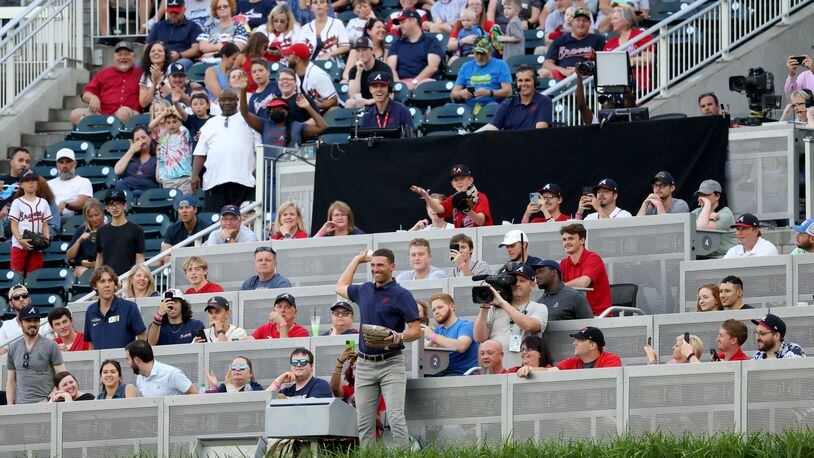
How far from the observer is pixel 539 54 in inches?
925

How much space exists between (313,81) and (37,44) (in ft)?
17.3

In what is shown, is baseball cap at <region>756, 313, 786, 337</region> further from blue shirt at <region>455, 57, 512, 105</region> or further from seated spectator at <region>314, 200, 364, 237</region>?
blue shirt at <region>455, 57, 512, 105</region>

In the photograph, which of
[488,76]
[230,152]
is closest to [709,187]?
[488,76]

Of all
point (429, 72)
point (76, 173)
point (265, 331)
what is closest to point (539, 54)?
point (429, 72)

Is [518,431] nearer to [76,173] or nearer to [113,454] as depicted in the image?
[113,454]

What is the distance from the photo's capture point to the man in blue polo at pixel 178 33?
2534 cm

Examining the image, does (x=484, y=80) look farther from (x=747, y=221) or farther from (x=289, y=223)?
(x=747, y=221)

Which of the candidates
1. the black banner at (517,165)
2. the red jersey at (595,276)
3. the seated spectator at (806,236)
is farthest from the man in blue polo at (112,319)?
the seated spectator at (806,236)

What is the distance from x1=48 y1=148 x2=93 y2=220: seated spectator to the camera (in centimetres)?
2250

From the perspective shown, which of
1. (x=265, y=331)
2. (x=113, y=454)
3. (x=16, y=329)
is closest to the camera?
(x=113, y=454)

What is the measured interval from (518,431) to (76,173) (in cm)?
976

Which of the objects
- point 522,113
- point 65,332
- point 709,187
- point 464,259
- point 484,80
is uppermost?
point 484,80

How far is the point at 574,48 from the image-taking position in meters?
22.4

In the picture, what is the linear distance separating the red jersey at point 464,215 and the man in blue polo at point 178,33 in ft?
23.6
